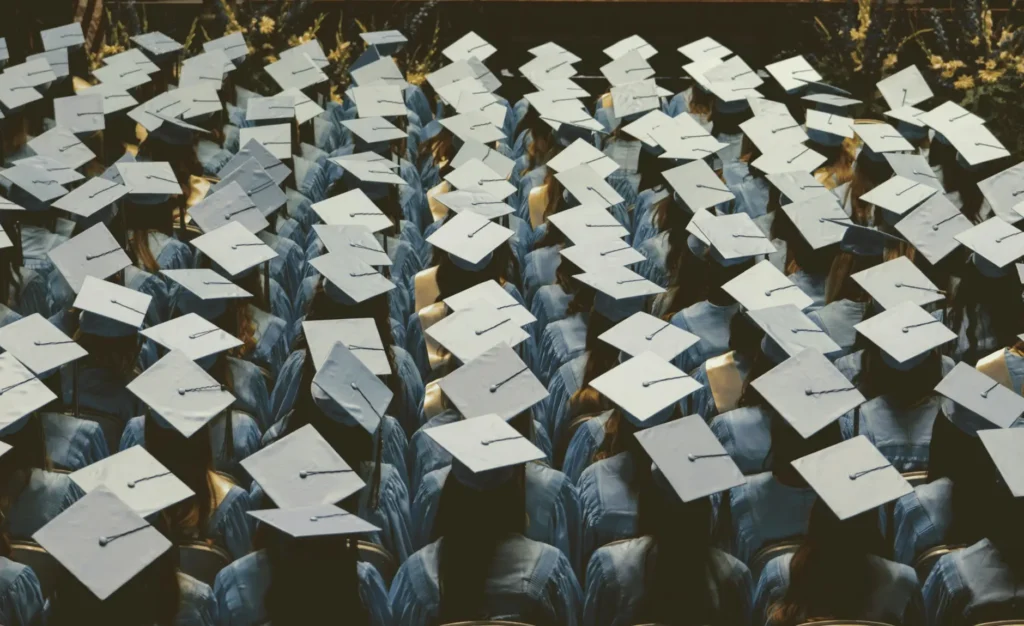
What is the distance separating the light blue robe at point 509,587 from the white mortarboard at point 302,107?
3.92 metres

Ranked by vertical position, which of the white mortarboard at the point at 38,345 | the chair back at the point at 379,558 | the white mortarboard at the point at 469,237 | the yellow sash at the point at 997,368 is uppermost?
the white mortarboard at the point at 38,345

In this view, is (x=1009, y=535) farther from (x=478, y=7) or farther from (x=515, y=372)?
(x=478, y=7)

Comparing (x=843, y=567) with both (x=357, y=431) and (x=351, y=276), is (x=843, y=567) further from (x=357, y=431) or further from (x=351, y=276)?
(x=351, y=276)

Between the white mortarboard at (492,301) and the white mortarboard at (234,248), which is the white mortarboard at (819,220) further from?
the white mortarboard at (234,248)

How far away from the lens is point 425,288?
5305 mm

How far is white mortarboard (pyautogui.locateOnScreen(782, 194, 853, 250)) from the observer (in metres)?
5.31

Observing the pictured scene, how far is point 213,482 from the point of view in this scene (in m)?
3.98

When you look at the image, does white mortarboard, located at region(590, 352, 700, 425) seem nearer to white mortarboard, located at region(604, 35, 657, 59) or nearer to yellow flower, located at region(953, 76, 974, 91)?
white mortarboard, located at region(604, 35, 657, 59)

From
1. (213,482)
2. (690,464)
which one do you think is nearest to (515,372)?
(690,464)

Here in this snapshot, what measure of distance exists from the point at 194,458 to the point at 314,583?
32.9 inches

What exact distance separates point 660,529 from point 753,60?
648cm

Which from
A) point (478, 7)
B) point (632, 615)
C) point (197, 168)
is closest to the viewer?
point (632, 615)

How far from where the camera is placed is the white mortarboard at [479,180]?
593 centimetres

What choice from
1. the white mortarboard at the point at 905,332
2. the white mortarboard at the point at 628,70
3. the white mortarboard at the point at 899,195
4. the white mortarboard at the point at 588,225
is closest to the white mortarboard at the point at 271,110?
the white mortarboard at the point at 588,225
